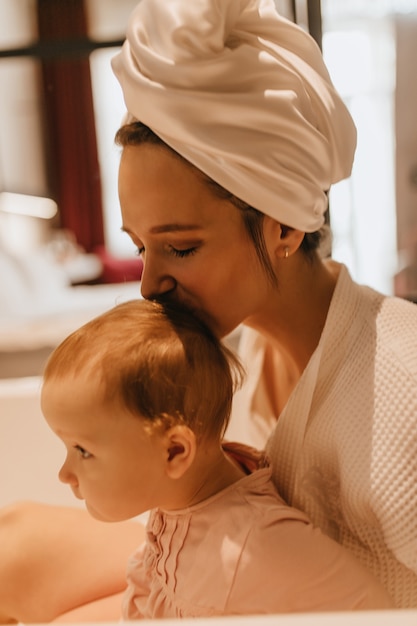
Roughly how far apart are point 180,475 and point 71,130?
437cm

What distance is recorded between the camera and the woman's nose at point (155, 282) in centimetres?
91

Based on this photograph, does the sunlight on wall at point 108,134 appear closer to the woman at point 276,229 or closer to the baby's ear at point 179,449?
the woman at point 276,229

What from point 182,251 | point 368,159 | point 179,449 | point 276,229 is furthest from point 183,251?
point 368,159

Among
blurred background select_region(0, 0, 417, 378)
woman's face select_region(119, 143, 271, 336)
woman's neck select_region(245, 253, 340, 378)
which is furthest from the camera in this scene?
blurred background select_region(0, 0, 417, 378)

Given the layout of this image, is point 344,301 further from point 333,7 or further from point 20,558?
point 333,7

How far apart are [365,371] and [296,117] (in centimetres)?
32

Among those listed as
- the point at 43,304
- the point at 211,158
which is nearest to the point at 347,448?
the point at 211,158

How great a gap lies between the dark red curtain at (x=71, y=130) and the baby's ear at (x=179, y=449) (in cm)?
417

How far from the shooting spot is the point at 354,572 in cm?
79

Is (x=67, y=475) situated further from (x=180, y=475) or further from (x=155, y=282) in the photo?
(x=155, y=282)

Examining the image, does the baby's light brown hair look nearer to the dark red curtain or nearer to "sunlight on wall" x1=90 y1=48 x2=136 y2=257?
"sunlight on wall" x1=90 y1=48 x2=136 y2=257

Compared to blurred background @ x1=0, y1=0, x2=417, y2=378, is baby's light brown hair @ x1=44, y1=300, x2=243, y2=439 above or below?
above

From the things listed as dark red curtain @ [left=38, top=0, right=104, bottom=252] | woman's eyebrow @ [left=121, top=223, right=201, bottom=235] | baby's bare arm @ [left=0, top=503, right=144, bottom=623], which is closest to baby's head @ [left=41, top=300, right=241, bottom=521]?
woman's eyebrow @ [left=121, top=223, right=201, bottom=235]

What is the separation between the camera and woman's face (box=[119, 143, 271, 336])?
0.88 m
